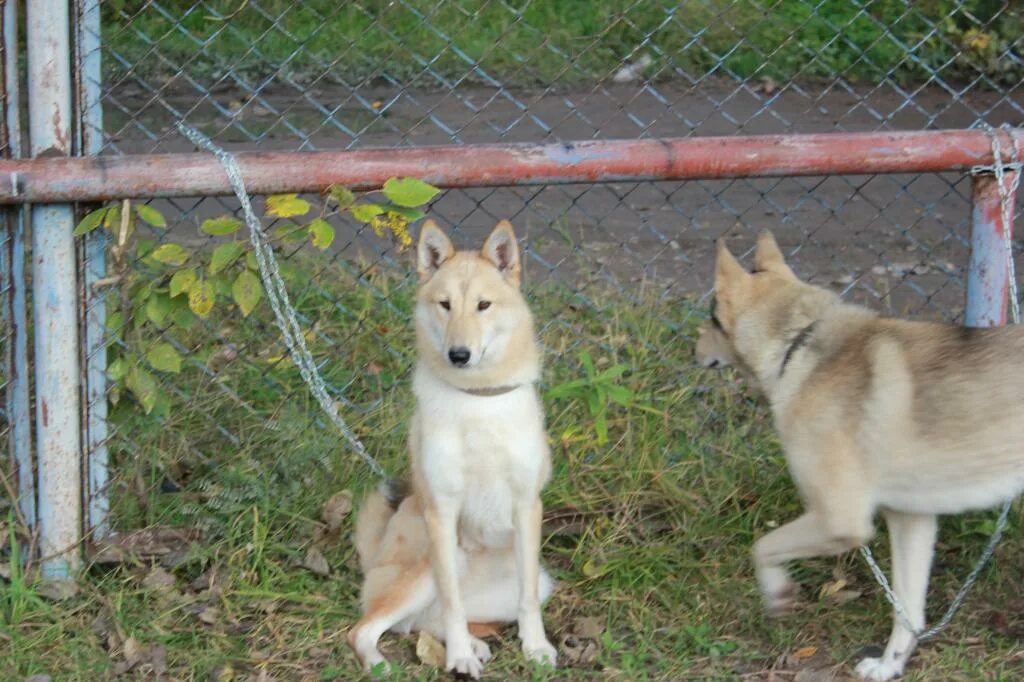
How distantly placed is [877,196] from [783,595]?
393 centimetres

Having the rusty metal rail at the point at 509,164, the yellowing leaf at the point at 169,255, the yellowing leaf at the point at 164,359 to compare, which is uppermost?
the rusty metal rail at the point at 509,164

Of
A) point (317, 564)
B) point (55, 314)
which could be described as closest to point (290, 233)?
point (55, 314)

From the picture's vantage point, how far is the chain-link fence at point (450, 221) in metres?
3.84

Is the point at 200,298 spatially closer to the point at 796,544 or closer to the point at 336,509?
the point at 336,509

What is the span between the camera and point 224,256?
3.42 meters

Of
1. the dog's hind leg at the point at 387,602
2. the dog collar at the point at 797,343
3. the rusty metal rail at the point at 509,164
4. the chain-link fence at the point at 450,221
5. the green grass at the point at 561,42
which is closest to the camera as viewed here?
the rusty metal rail at the point at 509,164

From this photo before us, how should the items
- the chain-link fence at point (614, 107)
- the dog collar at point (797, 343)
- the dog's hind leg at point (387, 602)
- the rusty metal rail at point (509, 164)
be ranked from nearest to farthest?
the rusty metal rail at point (509, 164), the dog's hind leg at point (387, 602), the dog collar at point (797, 343), the chain-link fence at point (614, 107)

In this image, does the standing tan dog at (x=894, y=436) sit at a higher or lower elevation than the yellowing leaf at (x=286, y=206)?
lower

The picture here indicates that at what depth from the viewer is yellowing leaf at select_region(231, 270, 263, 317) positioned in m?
3.42

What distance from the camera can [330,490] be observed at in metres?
4.01

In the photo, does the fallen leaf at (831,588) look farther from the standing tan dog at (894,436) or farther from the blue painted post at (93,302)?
the blue painted post at (93,302)

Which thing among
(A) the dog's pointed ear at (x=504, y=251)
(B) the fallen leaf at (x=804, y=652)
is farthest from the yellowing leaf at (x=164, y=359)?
(B) the fallen leaf at (x=804, y=652)

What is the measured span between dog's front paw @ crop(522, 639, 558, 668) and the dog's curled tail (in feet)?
1.76

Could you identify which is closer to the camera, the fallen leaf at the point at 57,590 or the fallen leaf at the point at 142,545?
the fallen leaf at the point at 57,590
